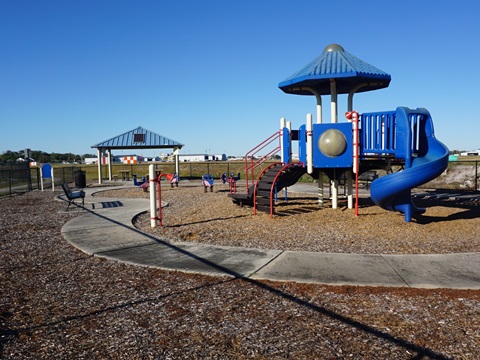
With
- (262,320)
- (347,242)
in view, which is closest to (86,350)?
(262,320)

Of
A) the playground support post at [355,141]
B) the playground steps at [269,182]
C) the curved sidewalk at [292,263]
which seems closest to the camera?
→ the curved sidewalk at [292,263]

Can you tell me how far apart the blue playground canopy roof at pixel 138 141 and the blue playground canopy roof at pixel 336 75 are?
1941 centimetres

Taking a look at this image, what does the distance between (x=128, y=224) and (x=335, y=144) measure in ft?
20.4

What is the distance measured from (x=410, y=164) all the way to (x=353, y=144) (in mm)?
1801

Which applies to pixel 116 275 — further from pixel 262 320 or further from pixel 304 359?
pixel 304 359

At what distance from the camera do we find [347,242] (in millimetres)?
8242

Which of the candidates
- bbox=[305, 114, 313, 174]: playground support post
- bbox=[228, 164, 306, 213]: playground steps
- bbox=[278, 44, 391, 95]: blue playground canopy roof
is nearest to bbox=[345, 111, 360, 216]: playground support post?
bbox=[305, 114, 313, 174]: playground support post

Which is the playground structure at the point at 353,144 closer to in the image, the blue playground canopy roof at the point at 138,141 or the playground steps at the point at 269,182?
the playground steps at the point at 269,182

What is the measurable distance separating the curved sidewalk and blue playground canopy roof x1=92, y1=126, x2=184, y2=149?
2358 centimetres

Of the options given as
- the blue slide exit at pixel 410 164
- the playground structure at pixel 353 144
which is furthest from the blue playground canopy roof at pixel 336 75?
the blue slide exit at pixel 410 164

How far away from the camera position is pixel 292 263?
254 inches

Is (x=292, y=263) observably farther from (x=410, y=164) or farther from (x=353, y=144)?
(x=353, y=144)

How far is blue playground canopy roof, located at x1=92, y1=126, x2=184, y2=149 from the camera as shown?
104 ft

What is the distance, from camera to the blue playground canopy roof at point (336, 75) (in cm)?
1199
